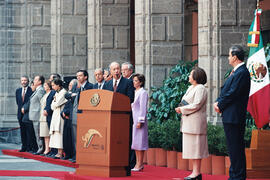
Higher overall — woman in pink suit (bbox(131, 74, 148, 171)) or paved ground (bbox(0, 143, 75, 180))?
woman in pink suit (bbox(131, 74, 148, 171))

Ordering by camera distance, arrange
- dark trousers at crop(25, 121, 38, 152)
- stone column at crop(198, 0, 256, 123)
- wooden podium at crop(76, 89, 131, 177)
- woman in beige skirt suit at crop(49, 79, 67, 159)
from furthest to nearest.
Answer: dark trousers at crop(25, 121, 38, 152)
woman in beige skirt suit at crop(49, 79, 67, 159)
stone column at crop(198, 0, 256, 123)
wooden podium at crop(76, 89, 131, 177)

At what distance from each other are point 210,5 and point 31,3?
43.9 ft

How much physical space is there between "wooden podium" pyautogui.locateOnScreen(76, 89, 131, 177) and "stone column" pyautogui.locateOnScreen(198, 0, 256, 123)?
138 inches

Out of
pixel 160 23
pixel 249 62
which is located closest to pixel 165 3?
pixel 160 23

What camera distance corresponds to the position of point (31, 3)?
27.3m

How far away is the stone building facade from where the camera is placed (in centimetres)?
1507

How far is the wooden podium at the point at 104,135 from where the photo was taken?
38.4 ft

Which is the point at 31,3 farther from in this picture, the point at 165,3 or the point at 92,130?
the point at 92,130

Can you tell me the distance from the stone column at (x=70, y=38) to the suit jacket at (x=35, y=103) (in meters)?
5.13

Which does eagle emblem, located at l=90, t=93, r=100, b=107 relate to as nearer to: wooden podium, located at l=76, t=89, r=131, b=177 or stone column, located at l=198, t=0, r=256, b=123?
wooden podium, located at l=76, t=89, r=131, b=177

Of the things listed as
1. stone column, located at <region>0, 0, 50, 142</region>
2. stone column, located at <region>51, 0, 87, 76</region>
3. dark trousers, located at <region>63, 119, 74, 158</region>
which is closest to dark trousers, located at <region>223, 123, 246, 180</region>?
dark trousers, located at <region>63, 119, 74, 158</region>

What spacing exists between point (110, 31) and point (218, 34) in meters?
6.61

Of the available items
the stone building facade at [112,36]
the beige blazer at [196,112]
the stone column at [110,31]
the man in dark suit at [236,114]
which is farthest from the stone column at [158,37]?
the man in dark suit at [236,114]

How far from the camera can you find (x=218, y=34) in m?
15.0
